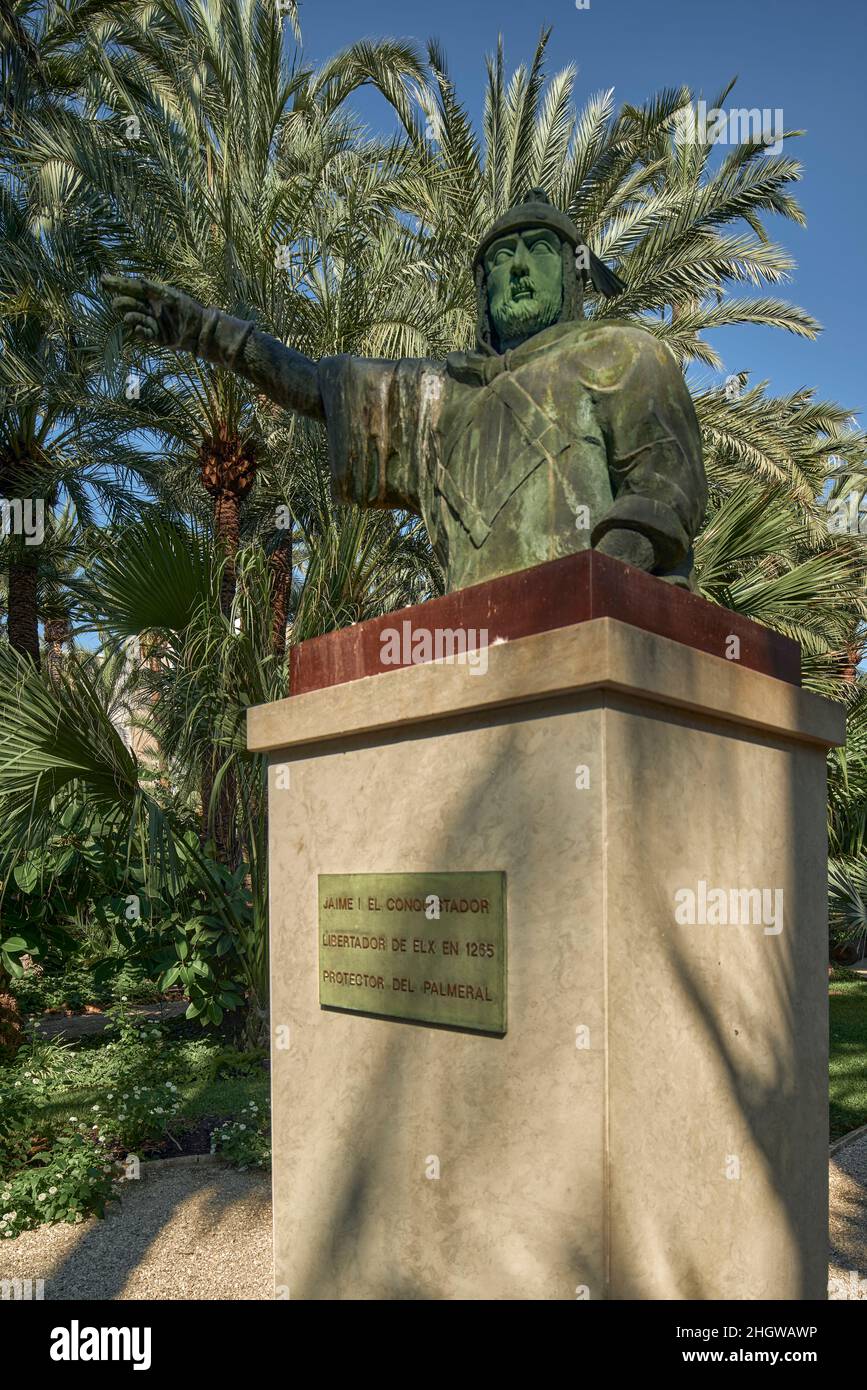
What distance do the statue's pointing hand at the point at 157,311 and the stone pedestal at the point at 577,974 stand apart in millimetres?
1065

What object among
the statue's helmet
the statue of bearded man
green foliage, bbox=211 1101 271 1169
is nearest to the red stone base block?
the statue of bearded man

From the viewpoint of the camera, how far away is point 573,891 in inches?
84.0

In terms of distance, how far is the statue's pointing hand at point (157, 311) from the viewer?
10.1ft

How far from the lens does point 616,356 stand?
2686 mm

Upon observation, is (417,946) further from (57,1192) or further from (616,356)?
(57,1192)

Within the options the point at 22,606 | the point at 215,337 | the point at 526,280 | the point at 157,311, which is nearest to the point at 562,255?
the point at 526,280

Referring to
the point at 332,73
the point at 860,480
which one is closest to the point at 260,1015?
the point at 332,73

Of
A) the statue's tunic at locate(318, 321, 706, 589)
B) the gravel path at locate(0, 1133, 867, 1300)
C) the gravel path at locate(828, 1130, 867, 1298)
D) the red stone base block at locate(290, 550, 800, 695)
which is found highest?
the statue's tunic at locate(318, 321, 706, 589)

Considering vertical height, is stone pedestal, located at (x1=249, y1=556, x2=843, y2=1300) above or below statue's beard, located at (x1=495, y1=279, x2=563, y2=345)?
below

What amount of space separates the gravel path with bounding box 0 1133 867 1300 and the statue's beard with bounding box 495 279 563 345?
12.0ft

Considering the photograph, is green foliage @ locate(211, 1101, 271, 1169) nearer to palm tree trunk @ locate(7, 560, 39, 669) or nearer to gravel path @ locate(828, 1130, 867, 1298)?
gravel path @ locate(828, 1130, 867, 1298)

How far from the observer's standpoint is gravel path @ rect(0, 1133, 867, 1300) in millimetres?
4172

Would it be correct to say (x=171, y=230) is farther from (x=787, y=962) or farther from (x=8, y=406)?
(x=787, y=962)

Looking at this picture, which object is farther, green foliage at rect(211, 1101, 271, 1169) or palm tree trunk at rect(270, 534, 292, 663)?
palm tree trunk at rect(270, 534, 292, 663)
